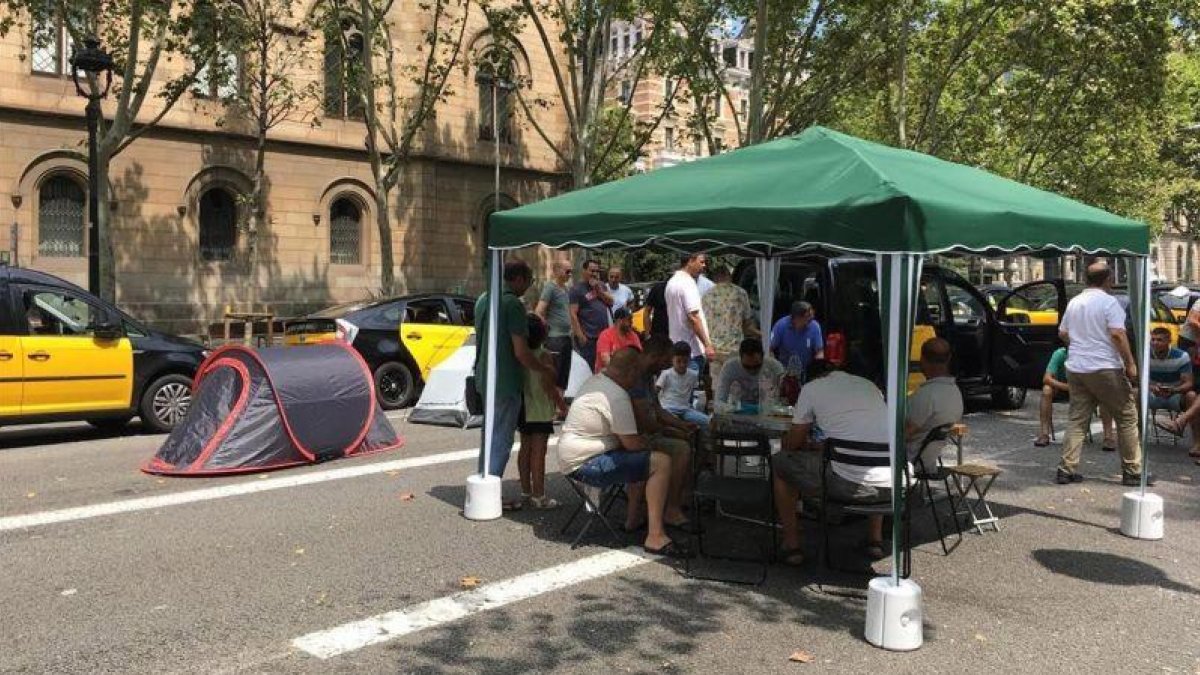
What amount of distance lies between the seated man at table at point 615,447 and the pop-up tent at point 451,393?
5120 millimetres

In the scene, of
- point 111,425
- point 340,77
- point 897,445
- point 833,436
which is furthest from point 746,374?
point 340,77

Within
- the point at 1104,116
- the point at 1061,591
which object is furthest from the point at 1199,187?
the point at 1061,591

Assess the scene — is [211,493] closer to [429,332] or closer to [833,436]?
[833,436]

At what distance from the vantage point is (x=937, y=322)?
1091 cm

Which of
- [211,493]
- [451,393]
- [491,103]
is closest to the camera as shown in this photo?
[211,493]

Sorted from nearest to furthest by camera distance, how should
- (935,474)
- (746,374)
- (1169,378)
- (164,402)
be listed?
(935,474)
(746,374)
(1169,378)
(164,402)

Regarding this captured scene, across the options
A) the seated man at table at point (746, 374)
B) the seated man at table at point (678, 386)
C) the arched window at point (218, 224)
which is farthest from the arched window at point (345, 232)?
the seated man at table at point (746, 374)

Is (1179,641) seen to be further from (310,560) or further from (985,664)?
(310,560)

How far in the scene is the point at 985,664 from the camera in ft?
13.5

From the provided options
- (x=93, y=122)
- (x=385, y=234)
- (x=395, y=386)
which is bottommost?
(x=395, y=386)

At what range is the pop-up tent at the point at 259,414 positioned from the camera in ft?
26.2

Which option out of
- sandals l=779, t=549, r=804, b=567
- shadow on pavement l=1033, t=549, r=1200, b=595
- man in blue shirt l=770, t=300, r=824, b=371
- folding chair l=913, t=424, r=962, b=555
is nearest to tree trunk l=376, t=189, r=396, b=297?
man in blue shirt l=770, t=300, r=824, b=371

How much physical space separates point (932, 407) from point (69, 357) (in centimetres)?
834

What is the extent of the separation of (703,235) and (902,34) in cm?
1842
